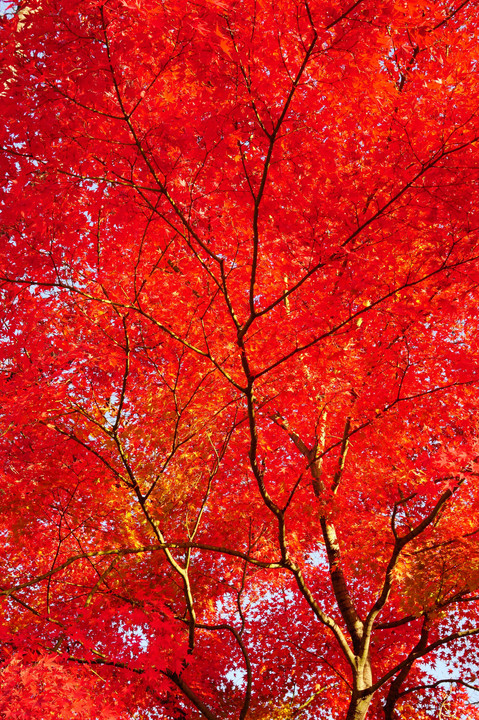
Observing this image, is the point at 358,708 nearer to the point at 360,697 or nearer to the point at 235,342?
the point at 360,697

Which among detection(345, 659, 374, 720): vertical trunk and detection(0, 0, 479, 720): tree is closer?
detection(0, 0, 479, 720): tree

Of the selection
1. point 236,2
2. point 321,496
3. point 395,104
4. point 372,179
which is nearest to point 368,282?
point 372,179

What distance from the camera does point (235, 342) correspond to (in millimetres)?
7074

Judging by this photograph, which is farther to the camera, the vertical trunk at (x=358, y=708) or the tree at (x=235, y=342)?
the vertical trunk at (x=358, y=708)

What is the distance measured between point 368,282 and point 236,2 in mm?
3017

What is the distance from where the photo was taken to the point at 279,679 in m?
10.3

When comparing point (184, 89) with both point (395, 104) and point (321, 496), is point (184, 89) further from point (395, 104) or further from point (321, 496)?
point (321, 496)

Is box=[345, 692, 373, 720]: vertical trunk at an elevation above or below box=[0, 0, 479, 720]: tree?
below

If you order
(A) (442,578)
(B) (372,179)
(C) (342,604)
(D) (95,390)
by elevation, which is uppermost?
(B) (372,179)

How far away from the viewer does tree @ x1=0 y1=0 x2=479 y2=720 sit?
4.09 meters

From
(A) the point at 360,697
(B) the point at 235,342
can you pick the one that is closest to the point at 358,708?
(A) the point at 360,697

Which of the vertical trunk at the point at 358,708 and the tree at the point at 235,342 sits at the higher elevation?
the tree at the point at 235,342

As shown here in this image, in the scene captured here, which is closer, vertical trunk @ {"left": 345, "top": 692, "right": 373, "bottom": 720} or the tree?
the tree

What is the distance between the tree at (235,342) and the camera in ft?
13.4
